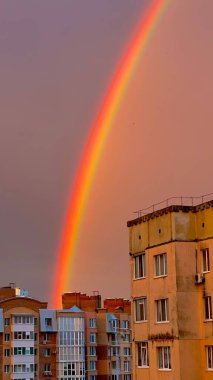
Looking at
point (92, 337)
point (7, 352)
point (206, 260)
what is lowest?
point (7, 352)

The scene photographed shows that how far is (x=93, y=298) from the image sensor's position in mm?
121188

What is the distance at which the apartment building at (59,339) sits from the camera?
104438 mm

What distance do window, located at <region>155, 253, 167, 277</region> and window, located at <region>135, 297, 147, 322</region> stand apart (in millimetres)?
2311

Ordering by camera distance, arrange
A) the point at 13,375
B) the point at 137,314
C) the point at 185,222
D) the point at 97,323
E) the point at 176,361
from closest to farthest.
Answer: the point at 176,361 → the point at 185,222 → the point at 137,314 → the point at 13,375 → the point at 97,323

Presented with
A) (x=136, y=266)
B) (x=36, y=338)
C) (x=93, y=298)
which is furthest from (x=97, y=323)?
(x=136, y=266)

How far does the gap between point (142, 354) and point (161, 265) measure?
5839 mm

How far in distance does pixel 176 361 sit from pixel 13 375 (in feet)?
244

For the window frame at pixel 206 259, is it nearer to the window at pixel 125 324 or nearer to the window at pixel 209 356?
the window at pixel 209 356

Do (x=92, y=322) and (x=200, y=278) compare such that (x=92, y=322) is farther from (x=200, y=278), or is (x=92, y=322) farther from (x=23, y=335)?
(x=200, y=278)

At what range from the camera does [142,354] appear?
126 feet

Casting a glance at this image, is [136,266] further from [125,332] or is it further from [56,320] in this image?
[125,332]

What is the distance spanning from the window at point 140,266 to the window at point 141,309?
1.50 metres

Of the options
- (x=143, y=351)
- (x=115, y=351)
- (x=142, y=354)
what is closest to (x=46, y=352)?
(x=115, y=351)

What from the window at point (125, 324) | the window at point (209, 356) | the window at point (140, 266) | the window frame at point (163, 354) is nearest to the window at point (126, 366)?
the window at point (125, 324)
